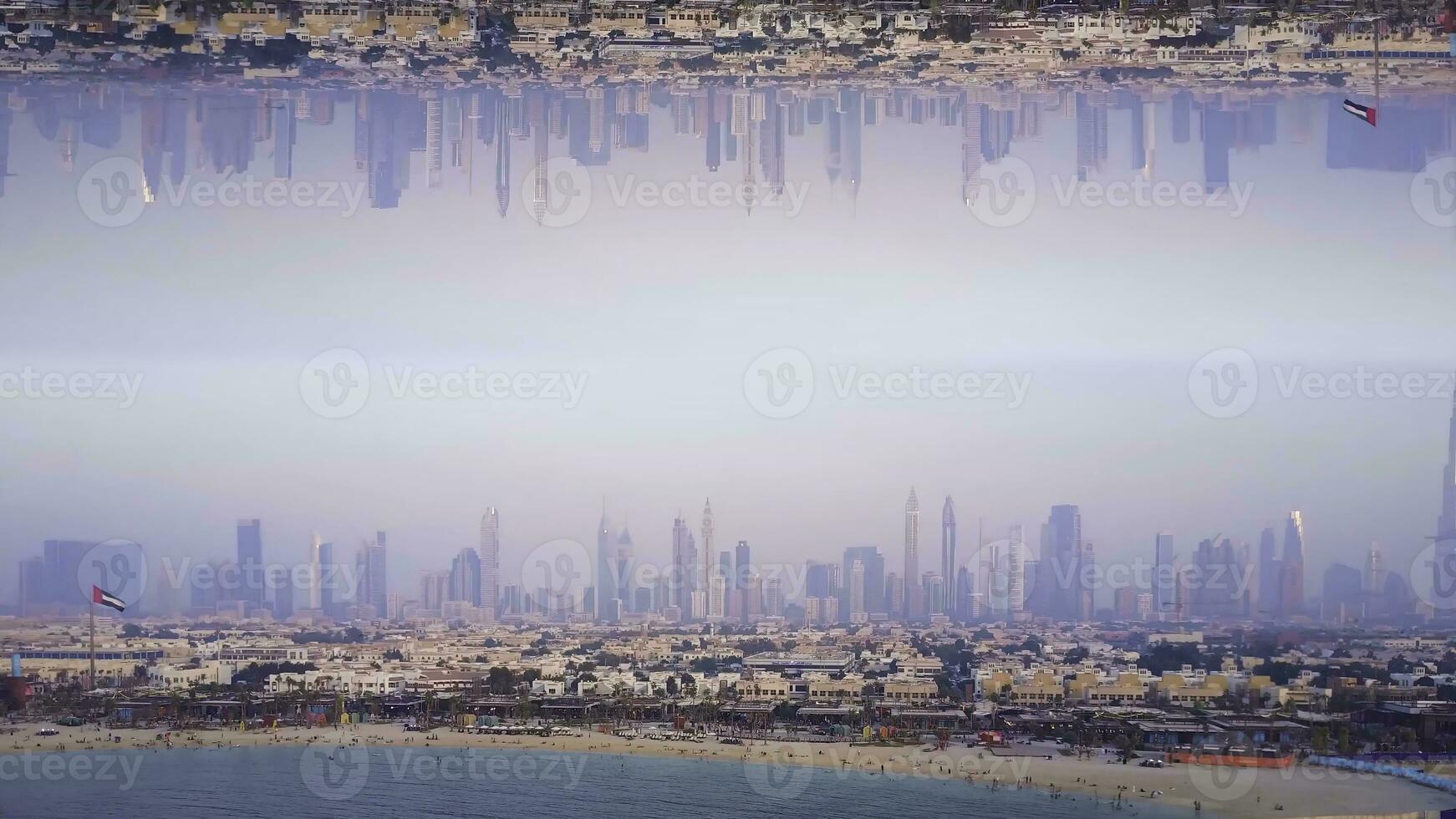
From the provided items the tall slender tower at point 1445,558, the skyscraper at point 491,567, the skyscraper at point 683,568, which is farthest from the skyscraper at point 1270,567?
the skyscraper at point 491,567

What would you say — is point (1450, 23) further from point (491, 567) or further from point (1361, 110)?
point (491, 567)

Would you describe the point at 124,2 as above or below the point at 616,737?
above

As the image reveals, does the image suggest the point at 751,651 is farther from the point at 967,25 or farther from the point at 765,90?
the point at 967,25

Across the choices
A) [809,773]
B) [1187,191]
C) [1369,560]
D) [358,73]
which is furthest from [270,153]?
[1369,560]

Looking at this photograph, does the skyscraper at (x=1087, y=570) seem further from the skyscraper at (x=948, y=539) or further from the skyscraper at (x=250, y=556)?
the skyscraper at (x=250, y=556)

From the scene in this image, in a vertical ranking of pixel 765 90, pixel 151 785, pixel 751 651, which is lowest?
pixel 151 785

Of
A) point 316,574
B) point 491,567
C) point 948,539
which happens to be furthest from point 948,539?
point 316,574
